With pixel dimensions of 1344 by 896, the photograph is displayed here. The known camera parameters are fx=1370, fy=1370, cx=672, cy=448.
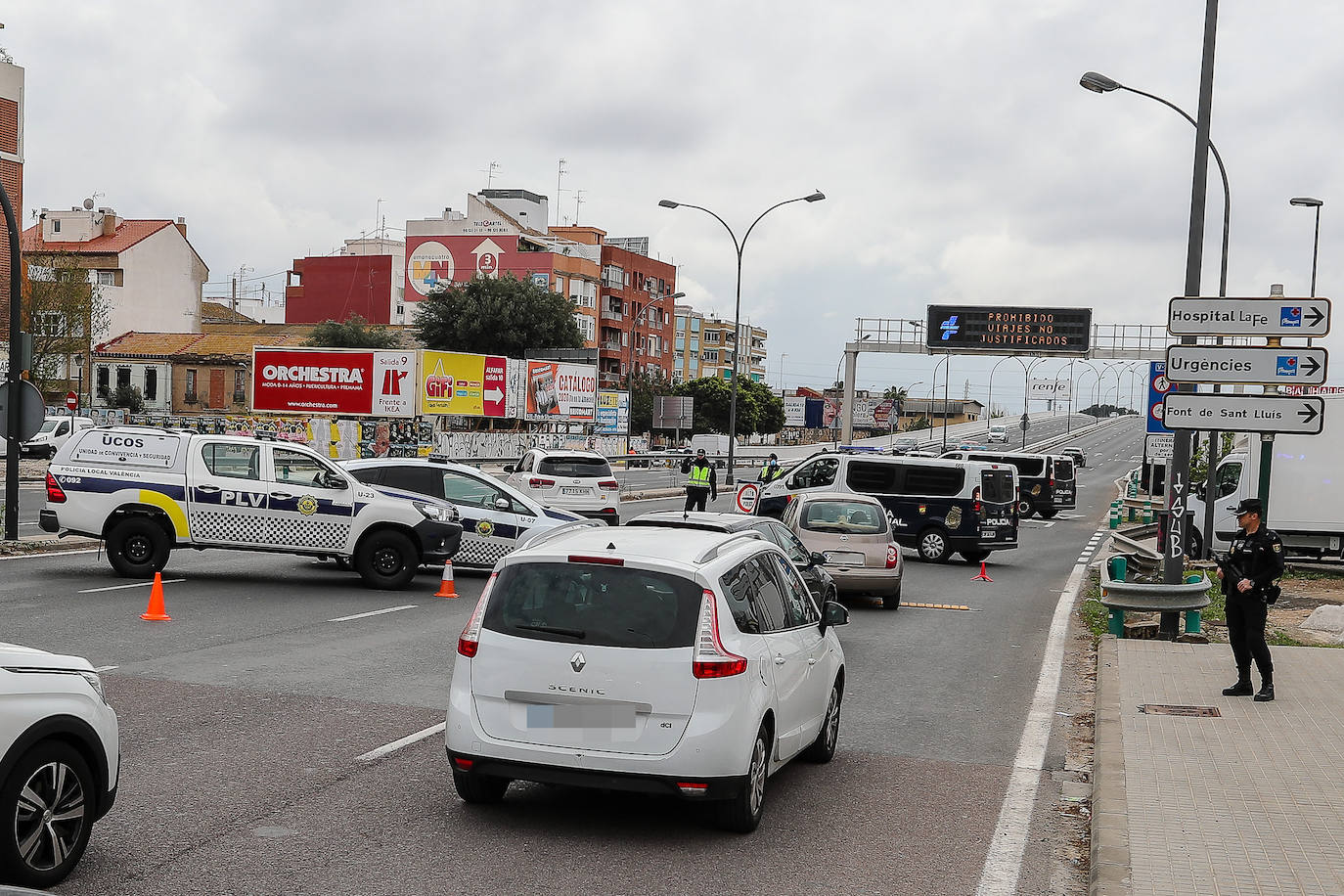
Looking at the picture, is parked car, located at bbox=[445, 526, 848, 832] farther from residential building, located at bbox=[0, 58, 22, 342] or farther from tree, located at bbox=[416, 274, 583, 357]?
tree, located at bbox=[416, 274, 583, 357]

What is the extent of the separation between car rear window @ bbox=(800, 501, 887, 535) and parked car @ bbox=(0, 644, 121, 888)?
13232 millimetres

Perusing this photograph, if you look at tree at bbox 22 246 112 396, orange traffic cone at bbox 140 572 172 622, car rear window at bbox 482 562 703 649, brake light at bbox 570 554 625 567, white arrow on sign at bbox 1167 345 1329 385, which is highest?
tree at bbox 22 246 112 396

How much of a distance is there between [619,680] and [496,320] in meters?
78.3

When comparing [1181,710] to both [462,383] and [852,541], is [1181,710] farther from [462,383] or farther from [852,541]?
[462,383]

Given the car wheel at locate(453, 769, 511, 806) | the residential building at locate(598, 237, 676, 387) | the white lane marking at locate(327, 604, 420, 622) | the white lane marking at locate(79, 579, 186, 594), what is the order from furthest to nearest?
the residential building at locate(598, 237, 676, 387) → the white lane marking at locate(79, 579, 186, 594) → the white lane marking at locate(327, 604, 420, 622) → the car wheel at locate(453, 769, 511, 806)

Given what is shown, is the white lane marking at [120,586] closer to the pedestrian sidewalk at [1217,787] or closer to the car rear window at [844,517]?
the car rear window at [844,517]

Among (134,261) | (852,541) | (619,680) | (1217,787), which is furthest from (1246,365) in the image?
(134,261)

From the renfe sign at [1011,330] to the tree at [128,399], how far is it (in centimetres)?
4761

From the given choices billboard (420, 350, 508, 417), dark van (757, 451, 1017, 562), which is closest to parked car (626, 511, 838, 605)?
dark van (757, 451, 1017, 562)

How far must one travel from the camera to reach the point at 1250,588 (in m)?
10.7

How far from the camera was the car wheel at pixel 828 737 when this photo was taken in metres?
8.59

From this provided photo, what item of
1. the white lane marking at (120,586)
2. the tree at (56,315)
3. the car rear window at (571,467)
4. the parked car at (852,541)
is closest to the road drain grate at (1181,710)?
the parked car at (852,541)

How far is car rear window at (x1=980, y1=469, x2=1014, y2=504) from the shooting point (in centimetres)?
2636

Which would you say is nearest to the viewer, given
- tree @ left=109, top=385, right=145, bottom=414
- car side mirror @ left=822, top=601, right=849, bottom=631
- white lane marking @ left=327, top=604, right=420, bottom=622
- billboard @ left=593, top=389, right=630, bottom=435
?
car side mirror @ left=822, top=601, right=849, bottom=631
